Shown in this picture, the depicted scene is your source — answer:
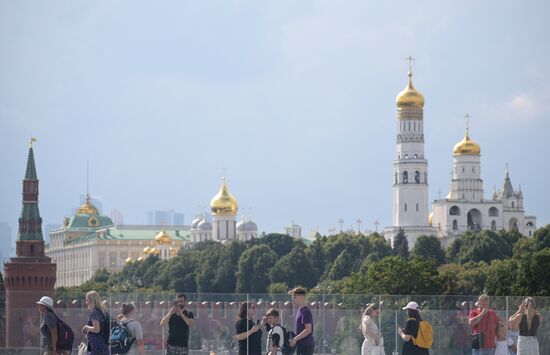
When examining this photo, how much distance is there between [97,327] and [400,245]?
13246 cm

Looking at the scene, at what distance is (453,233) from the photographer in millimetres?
197375

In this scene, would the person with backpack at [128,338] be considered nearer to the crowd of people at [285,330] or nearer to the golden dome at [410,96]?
the crowd of people at [285,330]

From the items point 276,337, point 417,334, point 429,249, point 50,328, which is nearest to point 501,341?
point 417,334

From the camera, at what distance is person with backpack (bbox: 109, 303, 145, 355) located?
37031 mm

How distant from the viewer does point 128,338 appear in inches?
1463

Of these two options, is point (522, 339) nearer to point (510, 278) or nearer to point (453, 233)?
point (510, 278)

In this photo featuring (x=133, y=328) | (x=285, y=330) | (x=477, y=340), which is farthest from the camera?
(x=477, y=340)

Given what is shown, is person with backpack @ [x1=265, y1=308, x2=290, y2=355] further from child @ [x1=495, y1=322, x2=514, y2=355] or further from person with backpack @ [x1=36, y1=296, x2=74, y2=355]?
child @ [x1=495, y1=322, x2=514, y2=355]

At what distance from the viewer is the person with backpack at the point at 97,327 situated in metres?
37.0

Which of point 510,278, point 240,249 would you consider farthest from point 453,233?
point 510,278

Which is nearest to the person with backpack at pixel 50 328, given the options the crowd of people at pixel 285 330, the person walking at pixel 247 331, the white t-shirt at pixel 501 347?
the crowd of people at pixel 285 330

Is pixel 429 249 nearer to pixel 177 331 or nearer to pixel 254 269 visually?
pixel 254 269

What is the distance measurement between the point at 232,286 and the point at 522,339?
136 meters

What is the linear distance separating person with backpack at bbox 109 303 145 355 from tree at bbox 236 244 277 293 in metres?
129
